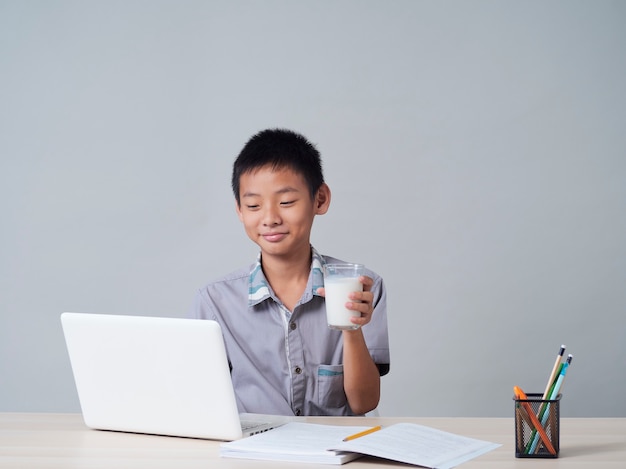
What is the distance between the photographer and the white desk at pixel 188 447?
132 cm

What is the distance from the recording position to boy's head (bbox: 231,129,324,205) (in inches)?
82.9

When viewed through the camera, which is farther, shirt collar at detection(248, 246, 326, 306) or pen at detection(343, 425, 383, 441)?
shirt collar at detection(248, 246, 326, 306)

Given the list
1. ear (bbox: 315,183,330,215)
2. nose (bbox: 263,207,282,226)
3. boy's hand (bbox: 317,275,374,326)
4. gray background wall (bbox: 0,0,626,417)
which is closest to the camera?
boy's hand (bbox: 317,275,374,326)

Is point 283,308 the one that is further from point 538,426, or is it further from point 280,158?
point 538,426

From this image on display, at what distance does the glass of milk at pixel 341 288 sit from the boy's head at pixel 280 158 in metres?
0.51

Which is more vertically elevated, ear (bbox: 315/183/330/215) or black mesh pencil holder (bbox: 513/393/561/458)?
ear (bbox: 315/183/330/215)

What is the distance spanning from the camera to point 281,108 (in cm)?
338

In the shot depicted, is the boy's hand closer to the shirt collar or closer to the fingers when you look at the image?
the fingers

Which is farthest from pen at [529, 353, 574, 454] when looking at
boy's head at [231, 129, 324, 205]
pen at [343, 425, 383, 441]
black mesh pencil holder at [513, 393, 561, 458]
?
boy's head at [231, 129, 324, 205]

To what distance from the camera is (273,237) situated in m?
2.03

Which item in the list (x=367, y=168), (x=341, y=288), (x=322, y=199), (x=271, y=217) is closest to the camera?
(x=341, y=288)

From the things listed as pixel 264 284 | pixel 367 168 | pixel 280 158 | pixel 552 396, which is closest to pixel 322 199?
pixel 280 158

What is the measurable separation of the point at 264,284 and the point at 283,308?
0.08m

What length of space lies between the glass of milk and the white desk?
21 cm
